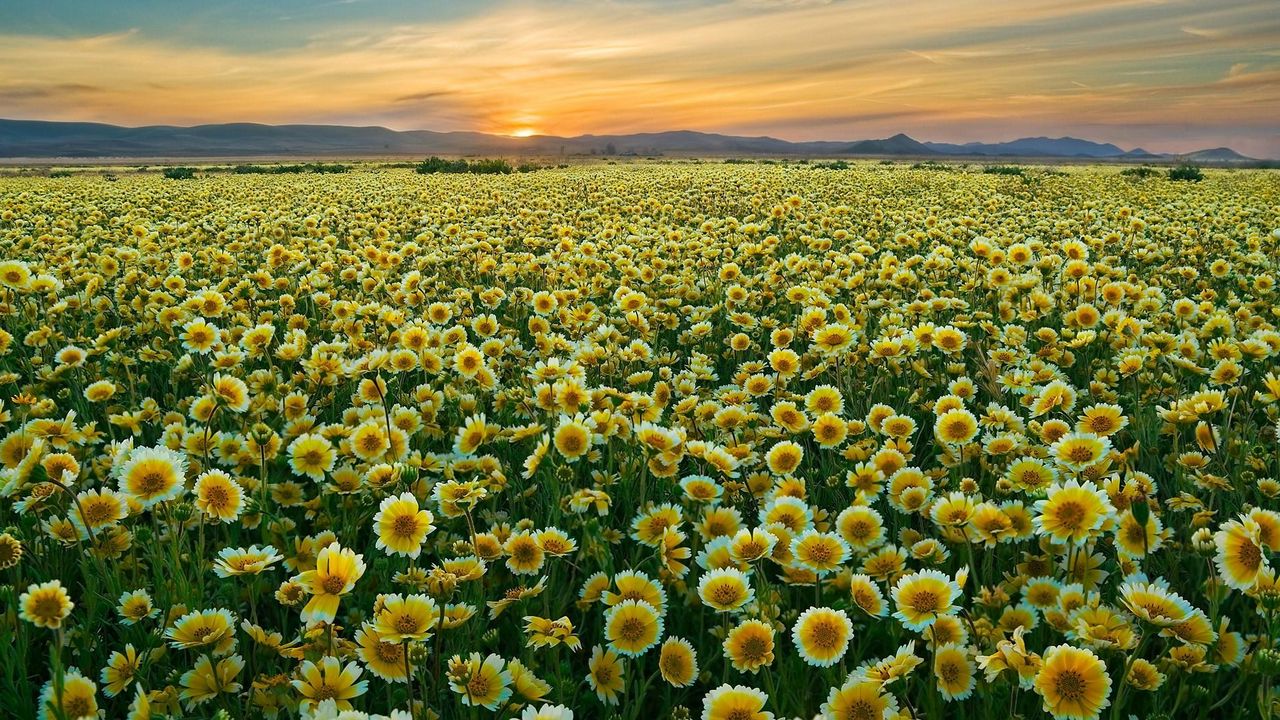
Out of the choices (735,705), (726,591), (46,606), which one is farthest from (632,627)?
(46,606)

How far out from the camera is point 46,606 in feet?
5.49

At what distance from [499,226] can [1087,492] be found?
399 inches

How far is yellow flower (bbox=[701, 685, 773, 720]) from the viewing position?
169 centimetres

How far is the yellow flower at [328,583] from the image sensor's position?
5.72 feet

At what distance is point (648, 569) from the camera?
2633 millimetres

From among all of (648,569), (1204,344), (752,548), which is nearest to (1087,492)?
(752,548)

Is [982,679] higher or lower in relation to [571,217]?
lower

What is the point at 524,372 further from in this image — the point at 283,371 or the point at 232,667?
the point at 232,667

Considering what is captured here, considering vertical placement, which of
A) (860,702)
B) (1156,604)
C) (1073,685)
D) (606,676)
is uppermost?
(1156,604)

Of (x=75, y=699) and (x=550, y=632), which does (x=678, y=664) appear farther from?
(x=75, y=699)

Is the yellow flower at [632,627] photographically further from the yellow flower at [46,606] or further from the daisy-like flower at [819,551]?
the yellow flower at [46,606]

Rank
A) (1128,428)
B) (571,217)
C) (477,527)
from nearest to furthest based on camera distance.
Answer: (477,527), (1128,428), (571,217)

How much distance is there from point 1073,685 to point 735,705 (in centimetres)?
73

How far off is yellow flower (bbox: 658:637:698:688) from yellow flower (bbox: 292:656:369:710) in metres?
0.73
